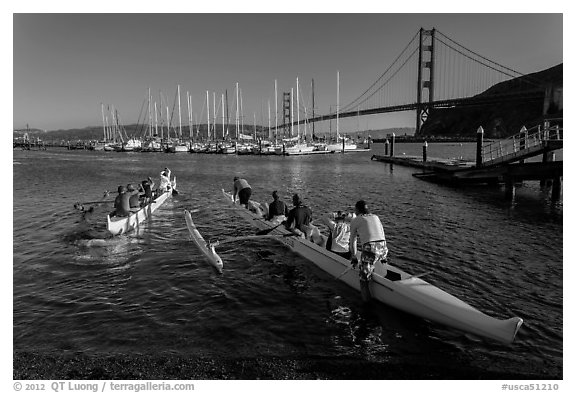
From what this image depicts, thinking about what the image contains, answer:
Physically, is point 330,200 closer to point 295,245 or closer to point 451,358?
point 295,245

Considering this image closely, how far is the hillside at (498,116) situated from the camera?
131 meters

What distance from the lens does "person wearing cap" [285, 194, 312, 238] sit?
13.4 m

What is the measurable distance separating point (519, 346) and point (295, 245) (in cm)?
736

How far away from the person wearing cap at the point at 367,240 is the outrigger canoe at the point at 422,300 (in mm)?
213

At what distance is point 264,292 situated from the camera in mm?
10688

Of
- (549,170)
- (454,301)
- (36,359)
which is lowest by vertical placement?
(36,359)

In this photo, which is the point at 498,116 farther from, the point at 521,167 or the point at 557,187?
the point at 557,187

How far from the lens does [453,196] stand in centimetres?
2800

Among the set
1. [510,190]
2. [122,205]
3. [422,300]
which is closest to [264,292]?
[422,300]

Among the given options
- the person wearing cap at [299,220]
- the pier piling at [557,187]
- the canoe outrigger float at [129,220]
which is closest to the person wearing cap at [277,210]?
the person wearing cap at [299,220]

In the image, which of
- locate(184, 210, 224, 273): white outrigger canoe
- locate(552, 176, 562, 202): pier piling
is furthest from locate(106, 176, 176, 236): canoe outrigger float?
locate(552, 176, 562, 202): pier piling

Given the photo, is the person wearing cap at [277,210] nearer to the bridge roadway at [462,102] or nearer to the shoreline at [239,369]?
the shoreline at [239,369]

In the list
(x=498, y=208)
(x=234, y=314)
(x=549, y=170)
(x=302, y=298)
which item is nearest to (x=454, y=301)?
(x=302, y=298)

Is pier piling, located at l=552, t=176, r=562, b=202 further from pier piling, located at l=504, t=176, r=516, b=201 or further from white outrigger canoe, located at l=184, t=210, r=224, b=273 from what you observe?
white outrigger canoe, located at l=184, t=210, r=224, b=273
